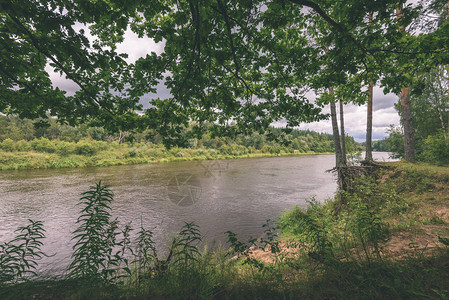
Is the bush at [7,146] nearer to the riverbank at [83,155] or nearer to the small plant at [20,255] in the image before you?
the riverbank at [83,155]

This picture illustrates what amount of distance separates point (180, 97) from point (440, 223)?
24.9ft

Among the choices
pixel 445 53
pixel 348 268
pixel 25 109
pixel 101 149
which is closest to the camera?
pixel 348 268

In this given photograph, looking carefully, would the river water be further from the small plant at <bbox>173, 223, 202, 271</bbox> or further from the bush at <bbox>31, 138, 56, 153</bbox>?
the bush at <bbox>31, 138, 56, 153</bbox>

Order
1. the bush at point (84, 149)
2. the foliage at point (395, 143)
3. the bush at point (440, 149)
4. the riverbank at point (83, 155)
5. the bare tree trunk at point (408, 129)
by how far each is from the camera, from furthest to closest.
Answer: the bush at point (84, 149), the riverbank at point (83, 155), the foliage at point (395, 143), the bare tree trunk at point (408, 129), the bush at point (440, 149)

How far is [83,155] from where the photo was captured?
34.1 metres

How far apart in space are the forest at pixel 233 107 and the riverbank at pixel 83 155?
23.8 m

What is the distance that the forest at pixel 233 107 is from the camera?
245 centimetres

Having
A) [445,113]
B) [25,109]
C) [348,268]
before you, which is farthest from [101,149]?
[445,113]

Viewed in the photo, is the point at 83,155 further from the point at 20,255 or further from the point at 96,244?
the point at 96,244

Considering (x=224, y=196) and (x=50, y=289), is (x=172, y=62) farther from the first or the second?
(x=224, y=196)

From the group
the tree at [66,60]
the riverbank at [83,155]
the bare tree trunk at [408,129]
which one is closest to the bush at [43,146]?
the riverbank at [83,155]

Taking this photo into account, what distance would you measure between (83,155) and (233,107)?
4117 centimetres

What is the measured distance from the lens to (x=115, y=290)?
7.64 feet

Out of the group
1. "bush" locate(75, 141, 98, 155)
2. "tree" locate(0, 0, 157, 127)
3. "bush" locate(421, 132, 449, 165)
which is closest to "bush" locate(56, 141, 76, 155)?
"bush" locate(75, 141, 98, 155)
